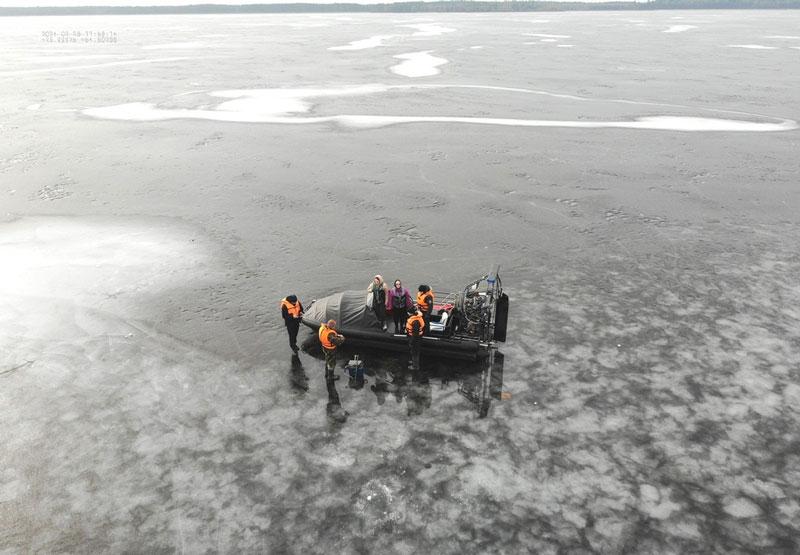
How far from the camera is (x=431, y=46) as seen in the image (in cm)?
6988

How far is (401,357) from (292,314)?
8.06ft

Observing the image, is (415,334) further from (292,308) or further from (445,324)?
(292,308)

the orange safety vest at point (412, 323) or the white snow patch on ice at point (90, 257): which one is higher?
the orange safety vest at point (412, 323)

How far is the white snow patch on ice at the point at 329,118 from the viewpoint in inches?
1170

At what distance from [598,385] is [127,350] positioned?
9.90 meters

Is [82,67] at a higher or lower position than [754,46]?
lower

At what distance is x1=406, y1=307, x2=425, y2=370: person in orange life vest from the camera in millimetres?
10258

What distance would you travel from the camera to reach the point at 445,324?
36.3ft

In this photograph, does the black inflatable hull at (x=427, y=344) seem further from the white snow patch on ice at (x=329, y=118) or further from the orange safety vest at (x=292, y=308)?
the white snow patch on ice at (x=329, y=118)

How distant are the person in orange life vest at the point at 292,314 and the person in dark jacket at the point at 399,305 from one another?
1873mm

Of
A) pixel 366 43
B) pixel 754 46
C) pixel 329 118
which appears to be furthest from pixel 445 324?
pixel 754 46

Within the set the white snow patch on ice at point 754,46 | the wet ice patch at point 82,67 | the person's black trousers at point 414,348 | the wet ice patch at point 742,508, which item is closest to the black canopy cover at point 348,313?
the person's black trousers at point 414,348

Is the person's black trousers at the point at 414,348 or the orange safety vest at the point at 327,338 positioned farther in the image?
the person's black trousers at the point at 414,348

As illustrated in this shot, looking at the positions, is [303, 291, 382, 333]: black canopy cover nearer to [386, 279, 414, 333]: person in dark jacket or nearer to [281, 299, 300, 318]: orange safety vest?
[386, 279, 414, 333]: person in dark jacket
